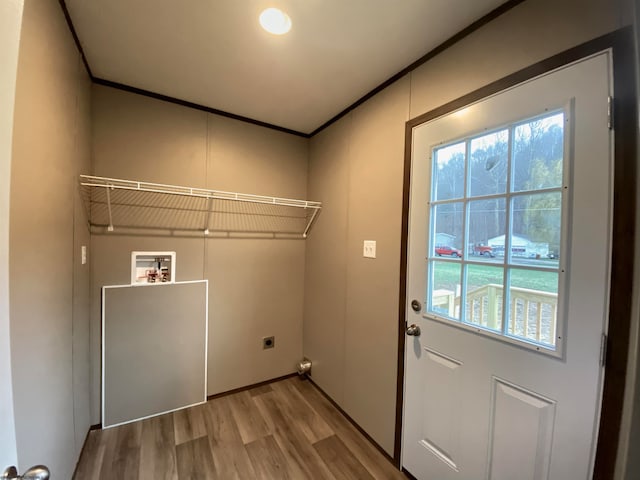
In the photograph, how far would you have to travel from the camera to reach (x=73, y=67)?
1.35 metres

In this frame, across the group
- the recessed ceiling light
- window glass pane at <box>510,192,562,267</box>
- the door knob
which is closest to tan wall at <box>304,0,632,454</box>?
window glass pane at <box>510,192,562,267</box>

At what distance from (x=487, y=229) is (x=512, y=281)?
0.79ft

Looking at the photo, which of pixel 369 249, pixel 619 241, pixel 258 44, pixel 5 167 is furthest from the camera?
pixel 369 249

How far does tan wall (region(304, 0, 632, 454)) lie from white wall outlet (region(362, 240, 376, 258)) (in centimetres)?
4

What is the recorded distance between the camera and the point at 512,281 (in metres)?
1.08

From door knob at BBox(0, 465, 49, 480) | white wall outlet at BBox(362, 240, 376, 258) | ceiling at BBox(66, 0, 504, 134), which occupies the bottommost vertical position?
door knob at BBox(0, 465, 49, 480)

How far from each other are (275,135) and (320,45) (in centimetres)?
108

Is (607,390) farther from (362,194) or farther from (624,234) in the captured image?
(362,194)

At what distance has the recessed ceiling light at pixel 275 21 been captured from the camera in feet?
3.95

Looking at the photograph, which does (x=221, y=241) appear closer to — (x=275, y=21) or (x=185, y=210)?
(x=185, y=210)

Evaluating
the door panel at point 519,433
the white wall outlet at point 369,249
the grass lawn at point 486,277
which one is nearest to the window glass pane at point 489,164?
the grass lawn at point 486,277

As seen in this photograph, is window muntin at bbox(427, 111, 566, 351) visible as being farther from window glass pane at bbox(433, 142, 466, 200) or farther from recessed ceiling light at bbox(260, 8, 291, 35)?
recessed ceiling light at bbox(260, 8, 291, 35)

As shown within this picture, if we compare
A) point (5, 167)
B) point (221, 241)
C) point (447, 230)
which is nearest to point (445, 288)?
point (447, 230)

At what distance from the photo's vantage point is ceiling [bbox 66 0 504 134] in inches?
46.6
